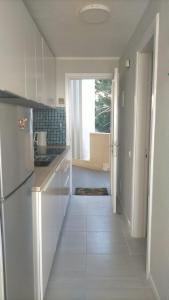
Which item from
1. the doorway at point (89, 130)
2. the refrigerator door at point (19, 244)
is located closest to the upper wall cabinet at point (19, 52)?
the refrigerator door at point (19, 244)

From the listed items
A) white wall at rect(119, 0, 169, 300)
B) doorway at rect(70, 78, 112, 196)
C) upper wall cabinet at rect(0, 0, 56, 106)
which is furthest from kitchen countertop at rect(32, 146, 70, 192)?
doorway at rect(70, 78, 112, 196)

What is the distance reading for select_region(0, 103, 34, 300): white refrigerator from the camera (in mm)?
1151

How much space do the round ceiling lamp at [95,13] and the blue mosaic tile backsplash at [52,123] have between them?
1.86m

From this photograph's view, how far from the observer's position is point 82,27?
2.55 metres

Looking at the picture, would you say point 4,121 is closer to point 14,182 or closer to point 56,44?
point 14,182

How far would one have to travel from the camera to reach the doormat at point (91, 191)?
4367 mm

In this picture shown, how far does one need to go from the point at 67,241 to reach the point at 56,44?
8.18ft

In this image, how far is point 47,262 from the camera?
192 centimetres

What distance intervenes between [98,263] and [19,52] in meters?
1.99

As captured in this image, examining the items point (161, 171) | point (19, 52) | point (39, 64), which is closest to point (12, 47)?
point (19, 52)

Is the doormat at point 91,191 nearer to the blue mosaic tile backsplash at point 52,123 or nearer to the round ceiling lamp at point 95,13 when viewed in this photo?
the blue mosaic tile backsplash at point 52,123

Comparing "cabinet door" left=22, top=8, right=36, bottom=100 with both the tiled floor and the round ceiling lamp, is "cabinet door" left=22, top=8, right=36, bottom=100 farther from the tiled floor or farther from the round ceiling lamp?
the tiled floor

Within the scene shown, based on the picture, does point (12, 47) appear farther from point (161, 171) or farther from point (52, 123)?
point (52, 123)

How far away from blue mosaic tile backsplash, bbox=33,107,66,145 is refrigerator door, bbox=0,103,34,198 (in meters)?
2.36
